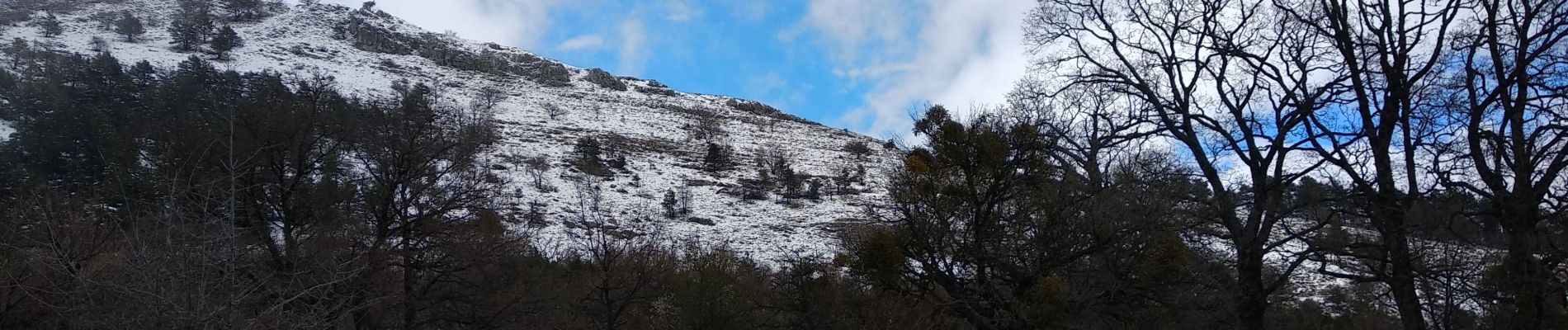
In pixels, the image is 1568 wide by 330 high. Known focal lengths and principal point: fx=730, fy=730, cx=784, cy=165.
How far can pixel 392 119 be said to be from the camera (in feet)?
45.4

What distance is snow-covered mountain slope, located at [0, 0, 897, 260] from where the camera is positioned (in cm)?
4828

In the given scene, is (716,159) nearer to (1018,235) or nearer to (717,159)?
(717,159)

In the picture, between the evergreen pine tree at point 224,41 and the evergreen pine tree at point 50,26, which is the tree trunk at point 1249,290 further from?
the evergreen pine tree at point 50,26

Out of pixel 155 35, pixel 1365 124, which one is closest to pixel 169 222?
pixel 1365 124

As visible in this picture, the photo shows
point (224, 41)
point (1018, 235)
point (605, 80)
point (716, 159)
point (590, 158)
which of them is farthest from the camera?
point (605, 80)

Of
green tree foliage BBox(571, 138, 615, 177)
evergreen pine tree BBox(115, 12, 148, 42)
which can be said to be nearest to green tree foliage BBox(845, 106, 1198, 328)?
green tree foliage BBox(571, 138, 615, 177)

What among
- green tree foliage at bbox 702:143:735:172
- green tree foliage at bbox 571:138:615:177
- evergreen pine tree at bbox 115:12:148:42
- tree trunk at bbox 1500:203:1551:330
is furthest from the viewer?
evergreen pine tree at bbox 115:12:148:42

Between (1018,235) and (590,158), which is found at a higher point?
(1018,235)

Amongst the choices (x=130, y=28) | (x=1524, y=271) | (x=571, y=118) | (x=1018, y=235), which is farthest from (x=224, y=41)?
(x=1524, y=271)

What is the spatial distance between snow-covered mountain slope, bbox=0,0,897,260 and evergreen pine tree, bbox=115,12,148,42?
1.22m

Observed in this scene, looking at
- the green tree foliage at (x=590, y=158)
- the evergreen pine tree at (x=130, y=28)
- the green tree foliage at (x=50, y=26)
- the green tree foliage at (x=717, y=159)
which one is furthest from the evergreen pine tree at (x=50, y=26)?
the green tree foliage at (x=717, y=159)

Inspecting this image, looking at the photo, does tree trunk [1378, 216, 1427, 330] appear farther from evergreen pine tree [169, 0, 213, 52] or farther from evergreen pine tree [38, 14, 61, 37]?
evergreen pine tree [38, 14, 61, 37]

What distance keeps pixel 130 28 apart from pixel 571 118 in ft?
182

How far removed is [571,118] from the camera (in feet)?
292
